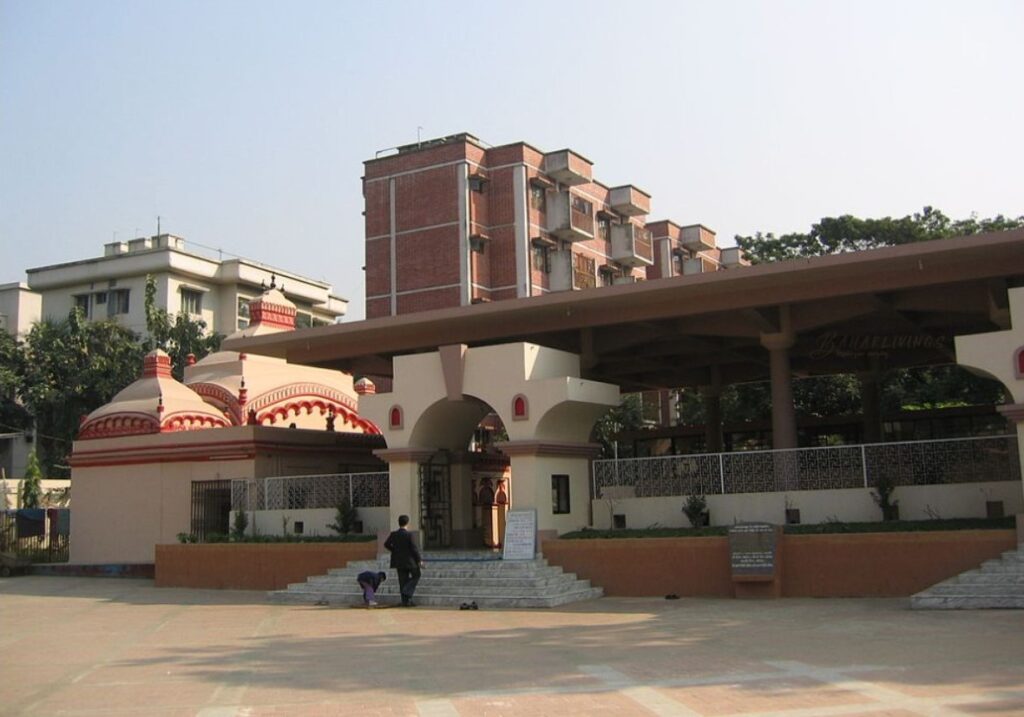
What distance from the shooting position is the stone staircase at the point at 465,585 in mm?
16422

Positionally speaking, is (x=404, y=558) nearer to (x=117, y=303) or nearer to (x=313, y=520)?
(x=313, y=520)

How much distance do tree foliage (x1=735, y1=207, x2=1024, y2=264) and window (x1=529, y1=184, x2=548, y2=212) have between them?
9735mm

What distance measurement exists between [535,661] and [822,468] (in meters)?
8.72

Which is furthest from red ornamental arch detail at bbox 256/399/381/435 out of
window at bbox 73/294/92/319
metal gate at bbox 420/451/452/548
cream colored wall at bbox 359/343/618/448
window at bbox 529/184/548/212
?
window at bbox 73/294/92/319

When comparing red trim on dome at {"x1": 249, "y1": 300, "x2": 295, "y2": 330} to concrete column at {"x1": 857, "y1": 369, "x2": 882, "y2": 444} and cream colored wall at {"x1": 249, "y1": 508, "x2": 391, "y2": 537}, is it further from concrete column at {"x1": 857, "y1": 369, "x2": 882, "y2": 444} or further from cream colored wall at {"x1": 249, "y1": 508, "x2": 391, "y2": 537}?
Result: concrete column at {"x1": 857, "y1": 369, "x2": 882, "y2": 444}

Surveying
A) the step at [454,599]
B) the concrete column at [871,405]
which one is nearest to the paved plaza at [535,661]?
the step at [454,599]

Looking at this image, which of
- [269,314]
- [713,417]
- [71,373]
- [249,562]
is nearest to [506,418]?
[249,562]

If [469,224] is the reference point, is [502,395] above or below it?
below

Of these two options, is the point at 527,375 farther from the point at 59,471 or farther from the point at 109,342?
the point at 59,471

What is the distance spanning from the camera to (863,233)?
39.3m

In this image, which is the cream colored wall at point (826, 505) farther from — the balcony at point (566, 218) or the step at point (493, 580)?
the balcony at point (566, 218)

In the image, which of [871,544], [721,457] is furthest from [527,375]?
[871,544]

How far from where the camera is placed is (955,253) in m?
15.8

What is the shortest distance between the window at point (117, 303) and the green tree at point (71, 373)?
9858mm
